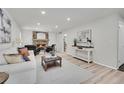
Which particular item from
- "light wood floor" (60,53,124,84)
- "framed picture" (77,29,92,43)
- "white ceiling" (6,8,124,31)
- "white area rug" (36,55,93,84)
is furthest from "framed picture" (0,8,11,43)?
"framed picture" (77,29,92,43)

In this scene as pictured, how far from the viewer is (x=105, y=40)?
3682mm

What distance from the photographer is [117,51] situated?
10.6 ft

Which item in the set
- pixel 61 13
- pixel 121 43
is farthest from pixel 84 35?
pixel 61 13

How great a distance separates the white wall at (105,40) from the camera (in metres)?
3.30

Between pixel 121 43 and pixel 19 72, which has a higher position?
pixel 121 43

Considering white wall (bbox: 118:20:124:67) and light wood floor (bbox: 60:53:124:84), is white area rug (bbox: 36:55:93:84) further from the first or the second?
white wall (bbox: 118:20:124:67)

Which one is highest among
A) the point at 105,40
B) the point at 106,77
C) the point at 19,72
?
the point at 105,40

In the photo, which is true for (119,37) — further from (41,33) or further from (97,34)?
(41,33)

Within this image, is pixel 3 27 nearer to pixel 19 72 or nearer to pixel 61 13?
pixel 19 72

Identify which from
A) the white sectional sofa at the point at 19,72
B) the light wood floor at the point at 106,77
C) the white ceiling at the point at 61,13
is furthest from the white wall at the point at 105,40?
the white sectional sofa at the point at 19,72

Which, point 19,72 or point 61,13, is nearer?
point 19,72

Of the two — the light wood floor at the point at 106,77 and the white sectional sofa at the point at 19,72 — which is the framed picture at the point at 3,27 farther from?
the light wood floor at the point at 106,77
